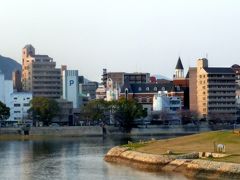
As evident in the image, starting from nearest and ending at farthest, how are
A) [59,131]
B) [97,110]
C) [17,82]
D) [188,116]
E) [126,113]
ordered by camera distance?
1. [59,131]
2. [126,113]
3. [97,110]
4. [188,116]
5. [17,82]

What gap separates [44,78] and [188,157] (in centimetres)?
9746

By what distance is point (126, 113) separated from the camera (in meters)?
122

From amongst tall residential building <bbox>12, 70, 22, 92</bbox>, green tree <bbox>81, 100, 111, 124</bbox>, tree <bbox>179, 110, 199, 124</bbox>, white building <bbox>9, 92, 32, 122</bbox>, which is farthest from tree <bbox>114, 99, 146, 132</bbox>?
tall residential building <bbox>12, 70, 22, 92</bbox>

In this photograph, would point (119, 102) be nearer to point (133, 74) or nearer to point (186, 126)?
point (186, 126)

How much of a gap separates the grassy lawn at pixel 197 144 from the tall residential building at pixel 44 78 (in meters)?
82.1

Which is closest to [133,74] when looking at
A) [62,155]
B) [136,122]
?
[136,122]

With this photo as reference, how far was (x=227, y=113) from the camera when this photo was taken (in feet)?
456

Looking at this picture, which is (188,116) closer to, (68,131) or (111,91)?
(111,91)

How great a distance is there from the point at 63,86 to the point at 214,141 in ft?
297

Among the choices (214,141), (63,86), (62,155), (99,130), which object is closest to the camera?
(214,141)

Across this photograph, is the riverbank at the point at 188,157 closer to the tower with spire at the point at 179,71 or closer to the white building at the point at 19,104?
the white building at the point at 19,104

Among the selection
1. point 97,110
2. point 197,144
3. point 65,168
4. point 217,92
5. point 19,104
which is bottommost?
point 65,168

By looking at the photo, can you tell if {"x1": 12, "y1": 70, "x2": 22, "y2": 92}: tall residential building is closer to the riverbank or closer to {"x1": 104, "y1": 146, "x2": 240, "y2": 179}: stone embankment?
the riverbank

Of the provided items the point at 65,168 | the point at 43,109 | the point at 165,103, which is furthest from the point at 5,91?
the point at 65,168
